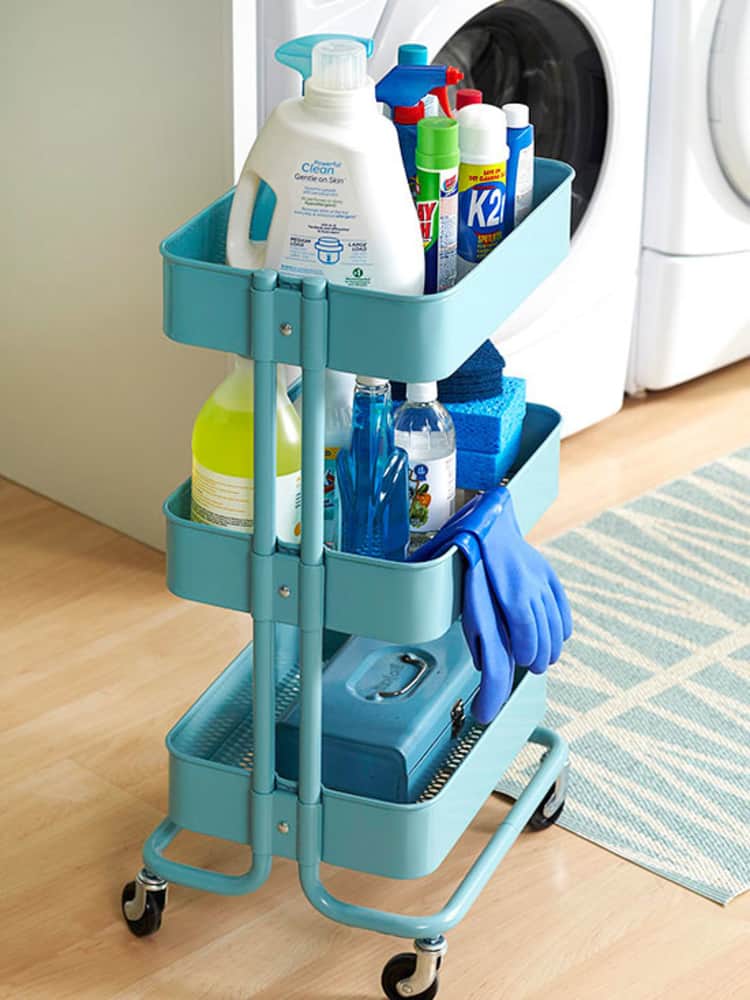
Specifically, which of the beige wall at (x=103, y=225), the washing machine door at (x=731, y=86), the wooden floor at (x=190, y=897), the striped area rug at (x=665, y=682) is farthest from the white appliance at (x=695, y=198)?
the wooden floor at (x=190, y=897)

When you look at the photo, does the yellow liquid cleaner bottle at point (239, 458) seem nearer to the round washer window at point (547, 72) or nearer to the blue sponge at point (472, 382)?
the blue sponge at point (472, 382)

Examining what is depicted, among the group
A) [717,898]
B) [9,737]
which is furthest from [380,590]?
[9,737]

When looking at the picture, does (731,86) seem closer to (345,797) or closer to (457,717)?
(457,717)

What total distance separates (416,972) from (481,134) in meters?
0.74

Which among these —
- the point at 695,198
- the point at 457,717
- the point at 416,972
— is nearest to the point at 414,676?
the point at 457,717

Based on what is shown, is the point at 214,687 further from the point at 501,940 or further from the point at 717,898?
the point at 717,898

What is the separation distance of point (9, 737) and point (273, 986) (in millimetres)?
505

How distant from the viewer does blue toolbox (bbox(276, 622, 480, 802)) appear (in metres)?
1.42

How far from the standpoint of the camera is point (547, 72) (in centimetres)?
229

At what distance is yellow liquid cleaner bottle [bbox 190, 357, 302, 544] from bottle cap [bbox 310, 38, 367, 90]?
23cm

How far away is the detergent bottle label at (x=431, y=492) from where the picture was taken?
4.45ft

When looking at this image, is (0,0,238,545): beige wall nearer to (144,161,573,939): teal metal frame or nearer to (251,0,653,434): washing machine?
(251,0,653,434): washing machine

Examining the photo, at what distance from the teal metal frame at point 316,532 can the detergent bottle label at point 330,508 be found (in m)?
0.05

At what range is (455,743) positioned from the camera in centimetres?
153
